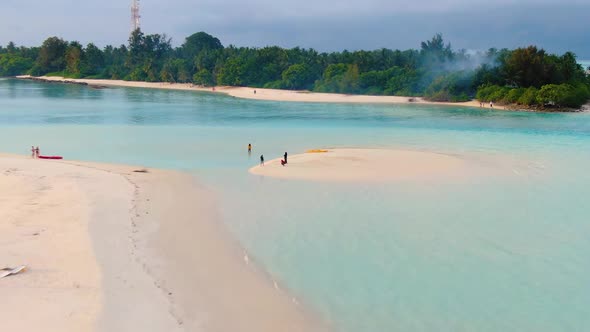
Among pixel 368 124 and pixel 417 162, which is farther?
pixel 368 124

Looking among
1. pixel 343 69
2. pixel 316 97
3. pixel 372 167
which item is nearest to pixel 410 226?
pixel 372 167

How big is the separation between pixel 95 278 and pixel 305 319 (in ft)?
18.1

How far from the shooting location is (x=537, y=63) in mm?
81562

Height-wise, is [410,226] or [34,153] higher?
[410,226]

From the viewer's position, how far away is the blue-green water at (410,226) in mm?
14000

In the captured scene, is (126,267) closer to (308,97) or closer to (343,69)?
(308,97)

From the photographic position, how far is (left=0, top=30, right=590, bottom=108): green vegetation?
82.3 m

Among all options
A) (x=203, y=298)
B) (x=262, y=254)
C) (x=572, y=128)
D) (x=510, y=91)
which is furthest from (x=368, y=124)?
(x=203, y=298)

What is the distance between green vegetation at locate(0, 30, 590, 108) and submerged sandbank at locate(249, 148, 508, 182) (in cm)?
4645

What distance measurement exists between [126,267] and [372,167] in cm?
1872

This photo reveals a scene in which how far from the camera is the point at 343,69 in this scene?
11156cm

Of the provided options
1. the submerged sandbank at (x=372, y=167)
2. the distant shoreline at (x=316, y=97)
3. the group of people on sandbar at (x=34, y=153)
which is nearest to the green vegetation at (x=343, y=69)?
the distant shoreline at (x=316, y=97)

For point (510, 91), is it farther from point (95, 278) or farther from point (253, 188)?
point (95, 278)

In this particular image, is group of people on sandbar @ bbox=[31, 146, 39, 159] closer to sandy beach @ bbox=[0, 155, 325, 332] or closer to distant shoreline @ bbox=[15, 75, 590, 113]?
sandy beach @ bbox=[0, 155, 325, 332]
